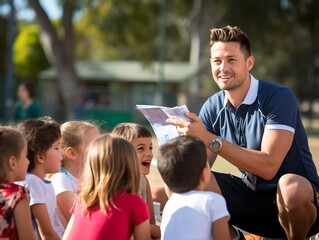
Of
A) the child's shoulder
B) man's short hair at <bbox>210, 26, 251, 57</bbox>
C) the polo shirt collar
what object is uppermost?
man's short hair at <bbox>210, 26, 251, 57</bbox>

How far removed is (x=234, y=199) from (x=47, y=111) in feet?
66.6

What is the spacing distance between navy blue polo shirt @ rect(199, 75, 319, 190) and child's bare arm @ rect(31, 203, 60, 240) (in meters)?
1.56

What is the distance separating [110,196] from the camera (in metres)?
3.18

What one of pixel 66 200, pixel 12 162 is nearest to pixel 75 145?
pixel 66 200

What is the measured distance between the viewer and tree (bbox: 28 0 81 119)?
26.9m

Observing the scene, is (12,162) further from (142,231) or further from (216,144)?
(216,144)

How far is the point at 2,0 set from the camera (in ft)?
109

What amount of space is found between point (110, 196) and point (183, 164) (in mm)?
432

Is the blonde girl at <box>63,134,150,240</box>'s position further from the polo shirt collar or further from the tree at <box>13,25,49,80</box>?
the tree at <box>13,25,49,80</box>

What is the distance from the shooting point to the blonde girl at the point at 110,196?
3.18 m

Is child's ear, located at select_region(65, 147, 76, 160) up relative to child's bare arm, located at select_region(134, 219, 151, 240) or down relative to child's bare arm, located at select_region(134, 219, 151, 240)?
up

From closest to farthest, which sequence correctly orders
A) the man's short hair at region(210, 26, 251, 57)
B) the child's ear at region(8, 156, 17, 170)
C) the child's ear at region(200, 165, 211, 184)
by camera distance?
the child's ear at region(200, 165, 211, 184)
the child's ear at region(8, 156, 17, 170)
the man's short hair at region(210, 26, 251, 57)

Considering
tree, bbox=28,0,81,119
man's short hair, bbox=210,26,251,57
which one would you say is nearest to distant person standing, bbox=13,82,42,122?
man's short hair, bbox=210,26,251,57

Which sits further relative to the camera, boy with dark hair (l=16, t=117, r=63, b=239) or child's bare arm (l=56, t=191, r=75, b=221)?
child's bare arm (l=56, t=191, r=75, b=221)
